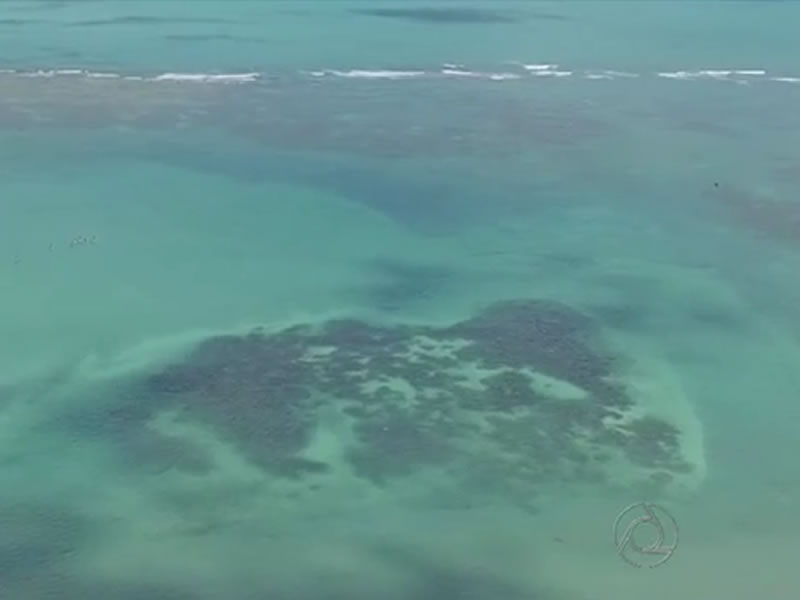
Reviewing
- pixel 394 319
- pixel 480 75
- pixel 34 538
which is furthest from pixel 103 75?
pixel 34 538

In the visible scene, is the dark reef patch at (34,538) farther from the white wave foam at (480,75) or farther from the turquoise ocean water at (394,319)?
the white wave foam at (480,75)

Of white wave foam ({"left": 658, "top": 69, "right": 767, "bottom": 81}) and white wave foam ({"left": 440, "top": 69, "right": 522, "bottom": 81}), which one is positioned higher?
white wave foam ({"left": 658, "top": 69, "right": 767, "bottom": 81})

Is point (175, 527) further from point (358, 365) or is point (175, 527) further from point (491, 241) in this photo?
point (491, 241)

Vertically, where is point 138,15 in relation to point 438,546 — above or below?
above

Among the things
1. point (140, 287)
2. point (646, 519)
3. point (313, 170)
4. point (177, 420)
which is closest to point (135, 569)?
point (177, 420)

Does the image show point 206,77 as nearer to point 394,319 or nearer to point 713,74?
point 713,74

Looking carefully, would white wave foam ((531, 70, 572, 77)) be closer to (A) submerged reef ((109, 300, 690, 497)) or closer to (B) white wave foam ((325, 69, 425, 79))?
(B) white wave foam ((325, 69, 425, 79))

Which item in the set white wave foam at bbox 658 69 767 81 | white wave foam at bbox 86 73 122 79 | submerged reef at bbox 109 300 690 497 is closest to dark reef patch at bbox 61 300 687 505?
submerged reef at bbox 109 300 690 497
